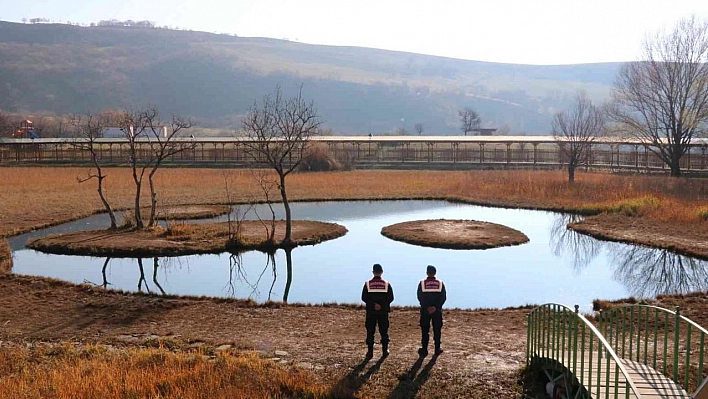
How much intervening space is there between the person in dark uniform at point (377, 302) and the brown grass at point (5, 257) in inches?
434

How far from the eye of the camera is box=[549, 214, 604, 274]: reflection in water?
19875 mm

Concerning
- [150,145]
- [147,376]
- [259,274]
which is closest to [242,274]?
[259,274]

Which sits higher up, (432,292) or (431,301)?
(432,292)

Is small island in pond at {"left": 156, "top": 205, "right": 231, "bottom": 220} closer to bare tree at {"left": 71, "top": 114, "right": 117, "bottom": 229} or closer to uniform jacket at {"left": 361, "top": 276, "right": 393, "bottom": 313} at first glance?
bare tree at {"left": 71, "top": 114, "right": 117, "bottom": 229}

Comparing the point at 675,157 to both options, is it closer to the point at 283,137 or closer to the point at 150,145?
the point at 283,137

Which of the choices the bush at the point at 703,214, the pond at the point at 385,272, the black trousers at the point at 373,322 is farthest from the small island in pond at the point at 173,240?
the bush at the point at 703,214

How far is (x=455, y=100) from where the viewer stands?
638 ft

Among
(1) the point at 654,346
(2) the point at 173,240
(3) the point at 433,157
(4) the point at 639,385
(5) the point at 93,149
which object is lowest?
(2) the point at 173,240

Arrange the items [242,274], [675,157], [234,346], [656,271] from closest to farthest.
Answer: [234,346] < [242,274] < [656,271] < [675,157]

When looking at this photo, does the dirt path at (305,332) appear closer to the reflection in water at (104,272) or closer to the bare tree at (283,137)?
the reflection in water at (104,272)

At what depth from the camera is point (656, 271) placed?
18078 mm

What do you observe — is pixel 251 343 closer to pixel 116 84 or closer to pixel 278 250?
pixel 278 250

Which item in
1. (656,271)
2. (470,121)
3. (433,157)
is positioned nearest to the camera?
(656,271)

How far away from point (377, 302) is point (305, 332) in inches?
94.3
